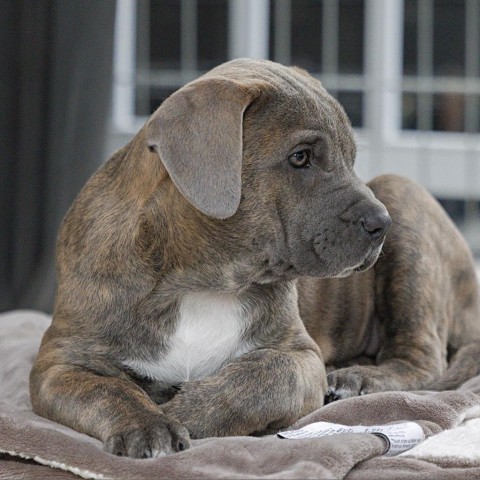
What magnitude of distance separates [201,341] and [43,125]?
2.60 metres

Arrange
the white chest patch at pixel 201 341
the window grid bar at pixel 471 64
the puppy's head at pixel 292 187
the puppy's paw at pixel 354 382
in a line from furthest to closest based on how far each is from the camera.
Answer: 1. the window grid bar at pixel 471 64
2. the puppy's paw at pixel 354 382
3. the white chest patch at pixel 201 341
4. the puppy's head at pixel 292 187

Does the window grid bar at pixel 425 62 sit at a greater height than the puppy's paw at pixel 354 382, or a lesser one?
greater

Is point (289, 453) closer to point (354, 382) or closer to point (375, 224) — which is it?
point (375, 224)

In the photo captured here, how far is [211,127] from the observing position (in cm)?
261

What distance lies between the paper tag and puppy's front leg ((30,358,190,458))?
Answer: 0.31 meters

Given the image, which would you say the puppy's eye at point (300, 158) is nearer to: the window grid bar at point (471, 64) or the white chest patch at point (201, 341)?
the white chest patch at point (201, 341)

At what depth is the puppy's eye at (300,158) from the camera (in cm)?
279

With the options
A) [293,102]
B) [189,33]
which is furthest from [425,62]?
[293,102]


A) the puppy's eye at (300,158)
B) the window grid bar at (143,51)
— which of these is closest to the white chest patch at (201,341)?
the puppy's eye at (300,158)

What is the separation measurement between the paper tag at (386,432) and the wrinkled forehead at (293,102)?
0.73 metres

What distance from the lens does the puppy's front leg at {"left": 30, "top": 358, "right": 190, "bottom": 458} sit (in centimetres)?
244

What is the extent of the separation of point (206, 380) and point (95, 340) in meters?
0.33

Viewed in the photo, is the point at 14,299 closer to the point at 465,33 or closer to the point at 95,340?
the point at 95,340

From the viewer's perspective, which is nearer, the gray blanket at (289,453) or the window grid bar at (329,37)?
the gray blanket at (289,453)
